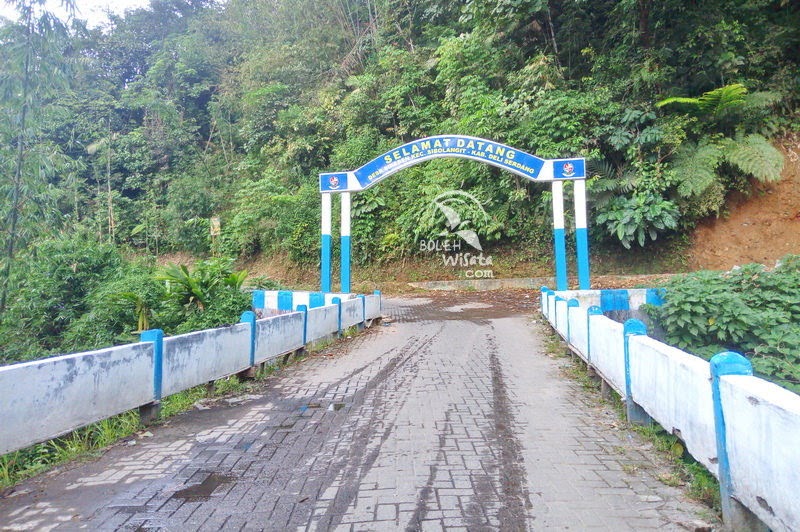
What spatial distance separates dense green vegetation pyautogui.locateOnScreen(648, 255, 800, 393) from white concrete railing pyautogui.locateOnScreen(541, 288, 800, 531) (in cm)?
208

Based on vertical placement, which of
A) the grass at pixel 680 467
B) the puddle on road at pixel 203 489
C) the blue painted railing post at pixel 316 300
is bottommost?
the puddle on road at pixel 203 489

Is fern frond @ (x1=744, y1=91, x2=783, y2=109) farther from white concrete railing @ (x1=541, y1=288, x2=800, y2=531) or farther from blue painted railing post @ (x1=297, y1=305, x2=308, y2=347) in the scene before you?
blue painted railing post @ (x1=297, y1=305, x2=308, y2=347)

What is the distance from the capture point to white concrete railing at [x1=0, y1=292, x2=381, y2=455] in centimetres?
404

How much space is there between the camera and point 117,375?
5027 millimetres

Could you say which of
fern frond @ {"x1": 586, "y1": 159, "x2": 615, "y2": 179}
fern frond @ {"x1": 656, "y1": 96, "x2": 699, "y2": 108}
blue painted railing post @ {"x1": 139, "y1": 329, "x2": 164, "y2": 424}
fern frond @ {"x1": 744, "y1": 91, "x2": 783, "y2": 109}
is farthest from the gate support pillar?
fern frond @ {"x1": 744, "y1": 91, "x2": 783, "y2": 109}

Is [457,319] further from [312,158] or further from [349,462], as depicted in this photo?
[312,158]

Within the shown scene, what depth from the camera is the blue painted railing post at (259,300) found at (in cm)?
1255

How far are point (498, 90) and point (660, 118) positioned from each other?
20.4ft

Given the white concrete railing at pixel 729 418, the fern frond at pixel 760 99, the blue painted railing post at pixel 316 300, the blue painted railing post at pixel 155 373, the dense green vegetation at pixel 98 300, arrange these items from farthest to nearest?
the fern frond at pixel 760 99 < the blue painted railing post at pixel 316 300 < the dense green vegetation at pixel 98 300 < the blue painted railing post at pixel 155 373 < the white concrete railing at pixel 729 418

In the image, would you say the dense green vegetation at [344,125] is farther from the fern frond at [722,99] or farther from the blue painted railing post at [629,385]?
the blue painted railing post at [629,385]

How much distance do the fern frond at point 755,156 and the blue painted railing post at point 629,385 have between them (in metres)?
13.8

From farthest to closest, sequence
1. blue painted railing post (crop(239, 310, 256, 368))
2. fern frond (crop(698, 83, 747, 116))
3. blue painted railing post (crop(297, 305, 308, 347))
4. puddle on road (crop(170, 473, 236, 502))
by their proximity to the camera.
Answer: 1. fern frond (crop(698, 83, 747, 116))
2. blue painted railing post (crop(297, 305, 308, 347))
3. blue painted railing post (crop(239, 310, 256, 368))
4. puddle on road (crop(170, 473, 236, 502))

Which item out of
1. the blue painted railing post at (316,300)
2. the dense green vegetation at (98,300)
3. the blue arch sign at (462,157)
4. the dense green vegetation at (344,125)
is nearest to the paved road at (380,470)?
the blue painted railing post at (316,300)

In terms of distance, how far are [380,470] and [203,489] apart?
1341 mm
